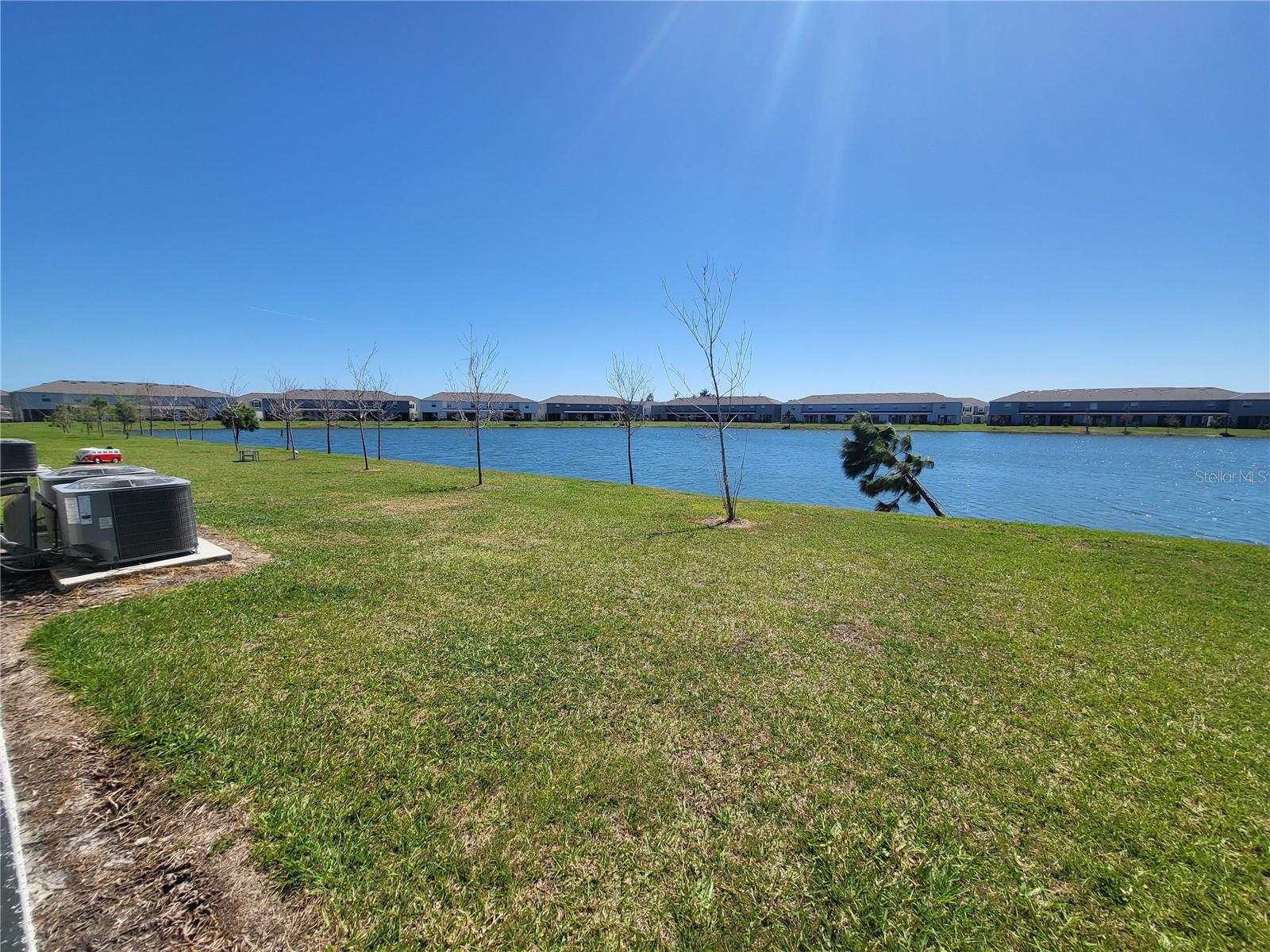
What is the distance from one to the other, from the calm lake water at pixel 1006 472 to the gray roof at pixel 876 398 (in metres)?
43.1

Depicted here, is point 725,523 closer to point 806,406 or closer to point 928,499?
point 928,499

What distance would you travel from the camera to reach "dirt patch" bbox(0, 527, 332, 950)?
6.48 feet

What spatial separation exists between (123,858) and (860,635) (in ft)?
18.2

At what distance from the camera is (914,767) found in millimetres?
3115

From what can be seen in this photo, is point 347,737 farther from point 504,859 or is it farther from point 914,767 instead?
point 914,767

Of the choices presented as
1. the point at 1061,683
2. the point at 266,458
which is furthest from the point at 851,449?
the point at 266,458

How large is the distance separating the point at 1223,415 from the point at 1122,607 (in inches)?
4763

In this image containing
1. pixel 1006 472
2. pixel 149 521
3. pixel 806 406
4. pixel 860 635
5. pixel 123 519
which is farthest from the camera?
pixel 806 406

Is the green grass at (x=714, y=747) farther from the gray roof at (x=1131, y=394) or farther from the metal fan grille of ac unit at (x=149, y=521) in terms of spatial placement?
the gray roof at (x=1131, y=394)

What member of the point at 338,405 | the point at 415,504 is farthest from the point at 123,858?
the point at 338,405

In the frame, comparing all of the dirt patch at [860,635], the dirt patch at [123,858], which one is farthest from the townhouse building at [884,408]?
the dirt patch at [123,858]

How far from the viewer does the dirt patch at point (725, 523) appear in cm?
1067

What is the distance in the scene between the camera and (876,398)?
112750mm

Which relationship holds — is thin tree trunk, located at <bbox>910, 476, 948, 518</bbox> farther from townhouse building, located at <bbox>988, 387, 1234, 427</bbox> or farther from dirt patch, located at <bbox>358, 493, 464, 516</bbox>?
townhouse building, located at <bbox>988, 387, 1234, 427</bbox>
